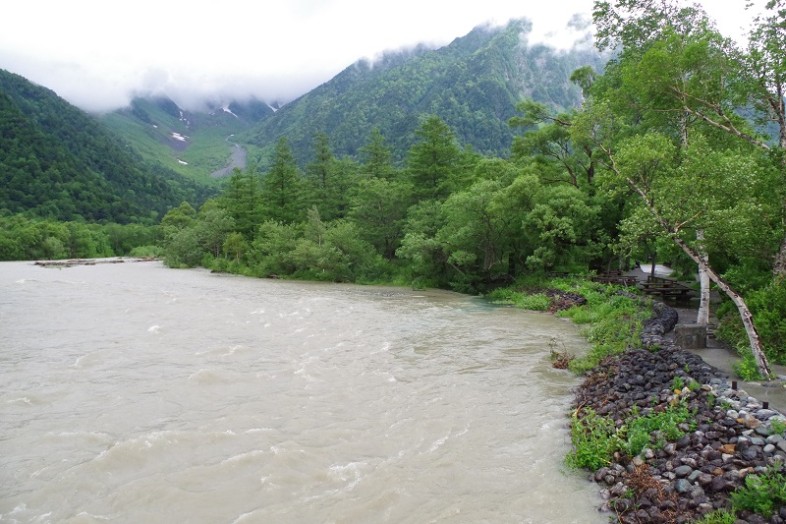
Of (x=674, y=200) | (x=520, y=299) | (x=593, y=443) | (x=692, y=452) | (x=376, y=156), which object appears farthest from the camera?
(x=376, y=156)

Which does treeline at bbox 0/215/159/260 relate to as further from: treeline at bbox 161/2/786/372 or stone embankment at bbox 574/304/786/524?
stone embankment at bbox 574/304/786/524

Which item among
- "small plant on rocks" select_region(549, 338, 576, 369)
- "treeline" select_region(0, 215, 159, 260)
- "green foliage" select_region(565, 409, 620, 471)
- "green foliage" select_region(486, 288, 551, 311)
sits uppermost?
"green foliage" select_region(565, 409, 620, 471)

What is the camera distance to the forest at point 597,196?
12375 mm

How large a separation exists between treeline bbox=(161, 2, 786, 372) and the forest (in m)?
0.07

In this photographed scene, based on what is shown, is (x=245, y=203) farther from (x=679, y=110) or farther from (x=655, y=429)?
(x=655, y=429)

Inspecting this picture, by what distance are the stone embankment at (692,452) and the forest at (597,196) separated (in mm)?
2412

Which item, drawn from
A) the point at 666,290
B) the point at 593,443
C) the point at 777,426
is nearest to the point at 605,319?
the point at 666,290

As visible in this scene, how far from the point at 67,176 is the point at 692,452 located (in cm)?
18443

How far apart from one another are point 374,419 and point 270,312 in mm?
16051

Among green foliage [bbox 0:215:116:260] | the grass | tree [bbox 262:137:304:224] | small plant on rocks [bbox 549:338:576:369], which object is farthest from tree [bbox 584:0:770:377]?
green foliage [bbox 0:215:116:260]

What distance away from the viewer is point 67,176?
152625mm

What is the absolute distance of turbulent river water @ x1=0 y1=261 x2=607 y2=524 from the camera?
7.08 m

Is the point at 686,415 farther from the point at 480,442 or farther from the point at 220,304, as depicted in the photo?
the point at 220,304

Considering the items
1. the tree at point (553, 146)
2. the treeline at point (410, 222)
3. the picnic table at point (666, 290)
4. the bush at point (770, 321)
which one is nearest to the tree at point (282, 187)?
the treeline at point (410, 222)
